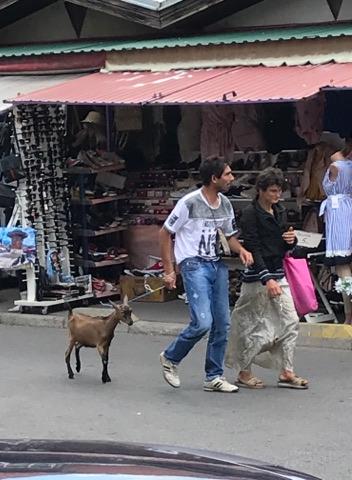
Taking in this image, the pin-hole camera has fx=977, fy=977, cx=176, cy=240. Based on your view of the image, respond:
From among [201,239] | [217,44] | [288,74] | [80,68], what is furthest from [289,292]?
[80,68]

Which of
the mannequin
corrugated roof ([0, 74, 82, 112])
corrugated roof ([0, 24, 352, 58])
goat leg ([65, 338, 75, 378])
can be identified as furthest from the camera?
corrugated roof ([0, 74, 82, 112])

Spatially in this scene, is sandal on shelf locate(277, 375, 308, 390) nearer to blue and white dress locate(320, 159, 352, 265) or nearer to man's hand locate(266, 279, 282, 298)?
man's hand locate(266, 279, 282, 298)

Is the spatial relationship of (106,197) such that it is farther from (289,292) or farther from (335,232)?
(289,292)

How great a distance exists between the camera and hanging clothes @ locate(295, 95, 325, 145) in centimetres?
1091

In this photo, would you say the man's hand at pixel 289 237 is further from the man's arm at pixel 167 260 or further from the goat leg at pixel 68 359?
the goat leg at pixel 68 359

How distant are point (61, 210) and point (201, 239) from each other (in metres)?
4.17

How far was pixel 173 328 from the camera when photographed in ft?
32.9

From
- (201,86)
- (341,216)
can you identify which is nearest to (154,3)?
(201,86)

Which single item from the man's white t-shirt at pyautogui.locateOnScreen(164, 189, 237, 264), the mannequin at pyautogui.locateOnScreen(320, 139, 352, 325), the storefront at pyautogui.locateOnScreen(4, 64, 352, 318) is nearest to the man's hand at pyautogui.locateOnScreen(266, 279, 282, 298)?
the man's white t-shirt at pyautogui.locateOnScreen(164, 189, 237, 264)

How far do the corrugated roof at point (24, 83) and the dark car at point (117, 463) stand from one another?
27.4ft

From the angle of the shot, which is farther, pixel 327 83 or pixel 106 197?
pixel 106 197

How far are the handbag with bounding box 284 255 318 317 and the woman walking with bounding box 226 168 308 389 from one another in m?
0.17

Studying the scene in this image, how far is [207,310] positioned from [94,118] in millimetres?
5516

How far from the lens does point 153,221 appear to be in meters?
12.0
